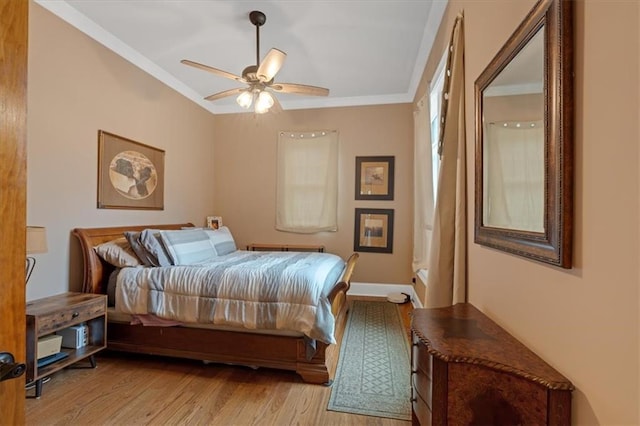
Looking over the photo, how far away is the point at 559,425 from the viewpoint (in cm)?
87

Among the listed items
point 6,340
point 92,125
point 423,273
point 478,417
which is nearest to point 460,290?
point 478,417

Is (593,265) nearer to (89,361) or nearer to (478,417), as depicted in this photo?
(478,417)

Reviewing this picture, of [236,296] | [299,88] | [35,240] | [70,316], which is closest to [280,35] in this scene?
[299,88]

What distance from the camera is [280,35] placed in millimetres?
2840

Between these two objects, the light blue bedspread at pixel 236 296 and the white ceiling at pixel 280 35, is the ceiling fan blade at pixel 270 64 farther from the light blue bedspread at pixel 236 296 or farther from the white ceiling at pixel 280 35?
the light blue bedspread at pixel 236 296

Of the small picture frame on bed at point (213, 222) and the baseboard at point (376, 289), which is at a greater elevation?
the small picture frame on bed at point (213, 222)

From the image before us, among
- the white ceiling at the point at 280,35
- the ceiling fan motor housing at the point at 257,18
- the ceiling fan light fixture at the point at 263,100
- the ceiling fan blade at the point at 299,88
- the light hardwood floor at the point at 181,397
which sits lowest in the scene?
the light hardwood floor at the point at 181,397

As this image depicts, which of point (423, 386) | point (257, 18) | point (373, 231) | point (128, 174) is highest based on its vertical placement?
point (257, 18)

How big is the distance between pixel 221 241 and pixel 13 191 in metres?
3.01

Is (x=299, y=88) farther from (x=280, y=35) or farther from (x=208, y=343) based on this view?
(x=208, y=343)

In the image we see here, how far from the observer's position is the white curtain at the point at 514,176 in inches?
40.9

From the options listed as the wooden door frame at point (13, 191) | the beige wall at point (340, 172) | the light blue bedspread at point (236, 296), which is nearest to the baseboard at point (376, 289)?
the beige wall at point (340, 172)

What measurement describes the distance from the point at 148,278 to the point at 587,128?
2.73 meters

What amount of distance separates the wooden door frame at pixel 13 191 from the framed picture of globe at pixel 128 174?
8.40ft
